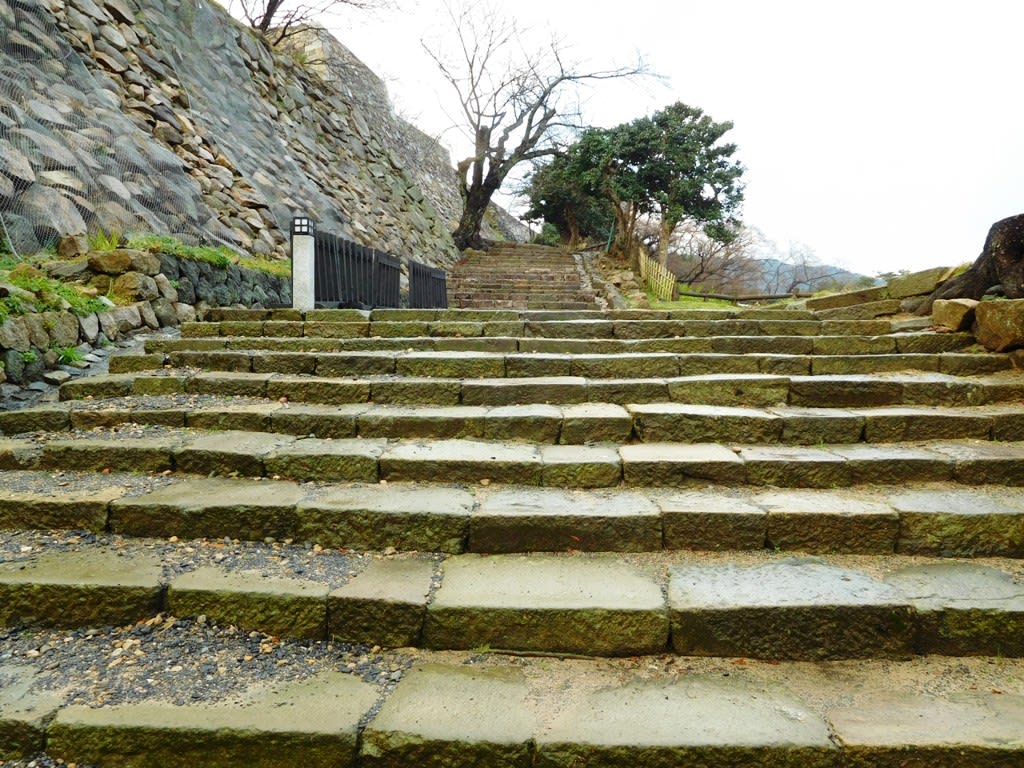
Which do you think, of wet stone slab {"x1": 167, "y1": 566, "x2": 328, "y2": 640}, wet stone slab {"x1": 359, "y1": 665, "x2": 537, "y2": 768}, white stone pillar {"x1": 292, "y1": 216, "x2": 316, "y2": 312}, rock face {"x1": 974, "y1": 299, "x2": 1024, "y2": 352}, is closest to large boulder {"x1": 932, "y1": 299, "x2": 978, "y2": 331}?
rock face {"x1": 974, "y1": 299, "x2": 1024, "y2": 352}

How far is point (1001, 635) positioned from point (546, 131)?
19022mm

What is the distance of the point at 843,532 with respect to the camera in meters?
2.58

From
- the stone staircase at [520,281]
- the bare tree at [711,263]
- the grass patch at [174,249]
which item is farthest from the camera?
the bare tree at [711,263]

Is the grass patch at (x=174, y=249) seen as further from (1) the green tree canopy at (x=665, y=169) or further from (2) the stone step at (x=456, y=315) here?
(1) the green tree canopy at (x=665, y=169)

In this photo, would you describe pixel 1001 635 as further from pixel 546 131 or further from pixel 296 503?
pixel 546 131

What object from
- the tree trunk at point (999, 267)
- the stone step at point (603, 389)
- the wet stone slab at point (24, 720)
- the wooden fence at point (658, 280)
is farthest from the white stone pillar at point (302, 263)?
the wooden fence at point (658, 280)

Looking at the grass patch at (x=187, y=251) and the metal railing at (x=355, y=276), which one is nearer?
the grass patch at (x=187, y=251)

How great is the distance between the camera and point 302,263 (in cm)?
634

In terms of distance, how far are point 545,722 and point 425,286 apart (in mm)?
8742

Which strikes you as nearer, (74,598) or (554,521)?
(74,598)

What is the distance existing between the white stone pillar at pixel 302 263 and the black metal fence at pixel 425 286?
111 inches

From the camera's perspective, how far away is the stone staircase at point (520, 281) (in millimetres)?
12734

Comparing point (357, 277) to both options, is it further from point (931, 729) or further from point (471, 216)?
point (471, 216)

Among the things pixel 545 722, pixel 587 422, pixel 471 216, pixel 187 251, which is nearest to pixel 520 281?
pixel 471 216
